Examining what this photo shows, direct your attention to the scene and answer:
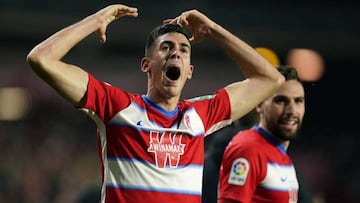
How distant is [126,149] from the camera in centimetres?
511

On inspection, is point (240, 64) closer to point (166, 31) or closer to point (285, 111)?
point (166, 31)

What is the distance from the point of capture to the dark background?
521 inches

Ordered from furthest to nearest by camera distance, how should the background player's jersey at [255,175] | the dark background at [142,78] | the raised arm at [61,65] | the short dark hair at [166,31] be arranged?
the dark background at [142,78] < the background player's jersey at [255,175] < the short dark hair at [166,31] < the raised arm at [61,65]

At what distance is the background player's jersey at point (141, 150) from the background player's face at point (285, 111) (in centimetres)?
127

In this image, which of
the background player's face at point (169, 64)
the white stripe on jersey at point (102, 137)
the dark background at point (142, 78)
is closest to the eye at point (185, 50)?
the background player's face at point (169, 64)

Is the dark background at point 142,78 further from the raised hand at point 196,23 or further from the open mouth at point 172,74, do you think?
the open mouth at point 172,74

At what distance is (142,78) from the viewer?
14.7m

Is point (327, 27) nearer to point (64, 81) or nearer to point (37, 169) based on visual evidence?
point (37, 169)

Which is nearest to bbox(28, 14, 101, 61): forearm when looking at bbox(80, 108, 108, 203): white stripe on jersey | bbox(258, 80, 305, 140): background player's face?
bbox(80, 108, 108, 203): white stripe on jersey

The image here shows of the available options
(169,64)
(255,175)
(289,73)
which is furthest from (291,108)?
(169,64)

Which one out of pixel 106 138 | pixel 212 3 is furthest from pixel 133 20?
pixel 106 138

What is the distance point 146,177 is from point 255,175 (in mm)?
1027

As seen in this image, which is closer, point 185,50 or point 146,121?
point 146,121

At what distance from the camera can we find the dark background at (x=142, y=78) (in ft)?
43.4
